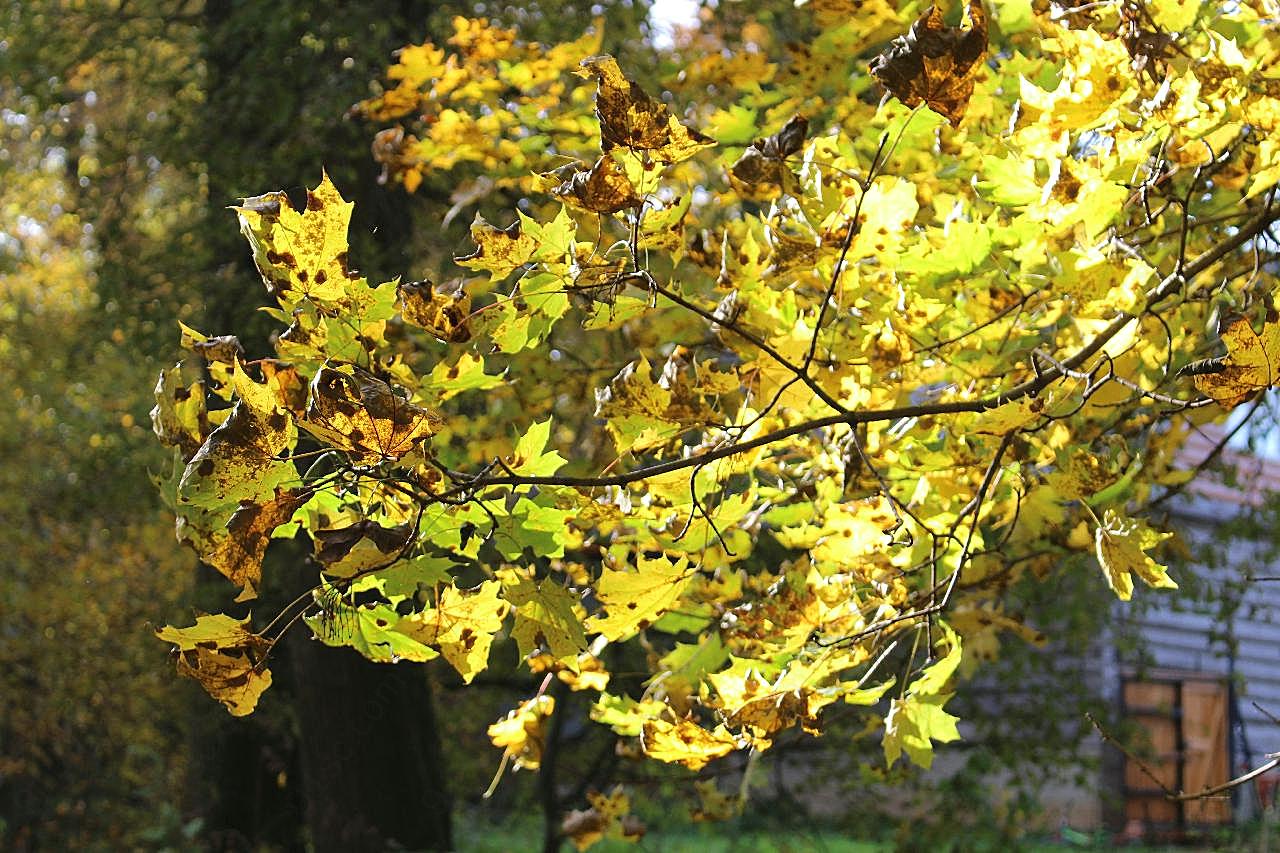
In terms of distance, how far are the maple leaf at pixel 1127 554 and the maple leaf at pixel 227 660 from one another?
2.93 ft

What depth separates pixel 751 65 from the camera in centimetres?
328

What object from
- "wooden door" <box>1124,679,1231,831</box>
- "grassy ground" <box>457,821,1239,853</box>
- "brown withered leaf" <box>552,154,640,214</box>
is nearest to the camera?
"brown withered leaf" <box>552,154,640,214</box>

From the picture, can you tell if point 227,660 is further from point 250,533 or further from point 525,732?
point 525,732

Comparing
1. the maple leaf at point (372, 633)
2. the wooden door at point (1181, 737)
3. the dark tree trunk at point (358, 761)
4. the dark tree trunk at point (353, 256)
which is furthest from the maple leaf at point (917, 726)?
the wooden door at point (1181, 737)

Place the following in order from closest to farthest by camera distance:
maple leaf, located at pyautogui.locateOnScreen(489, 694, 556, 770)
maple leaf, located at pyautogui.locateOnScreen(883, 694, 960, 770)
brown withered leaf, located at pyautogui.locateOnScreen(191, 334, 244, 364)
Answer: brown withered leaf, located at pyautogui.locateOnScreen(191, 334, 244, 364) → maple leaf, located at pyautogui.locateOnScreen(883, 694, 960, 770) → maple leaf, located at pyautogui.locateOnScreen(489, 694, 556, 770)

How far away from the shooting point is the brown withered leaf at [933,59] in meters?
1.14

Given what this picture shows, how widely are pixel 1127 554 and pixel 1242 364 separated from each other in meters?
0.32

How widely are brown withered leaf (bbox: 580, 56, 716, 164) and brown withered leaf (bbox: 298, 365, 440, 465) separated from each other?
291 millimetres

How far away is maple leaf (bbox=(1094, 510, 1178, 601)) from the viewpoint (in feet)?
4.84

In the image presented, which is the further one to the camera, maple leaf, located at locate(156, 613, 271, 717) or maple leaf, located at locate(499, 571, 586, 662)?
maple leaf, located at locate(499, 571, 586, 662)

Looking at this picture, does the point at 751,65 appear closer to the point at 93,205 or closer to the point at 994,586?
the point at 994,586

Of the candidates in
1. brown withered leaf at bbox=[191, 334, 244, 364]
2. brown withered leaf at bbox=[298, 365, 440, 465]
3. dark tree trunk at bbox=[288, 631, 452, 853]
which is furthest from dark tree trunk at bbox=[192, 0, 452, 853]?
brown withered leaf at bbox=[298, 365, 440, 465]

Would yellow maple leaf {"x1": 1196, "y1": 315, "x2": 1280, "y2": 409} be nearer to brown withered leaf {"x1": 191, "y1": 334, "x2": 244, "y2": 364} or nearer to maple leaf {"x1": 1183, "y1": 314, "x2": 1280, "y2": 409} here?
maple leaf {"x1": 1183, "y1": 314, "x2": 1280, "y2": 409}

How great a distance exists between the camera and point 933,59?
115 cm
